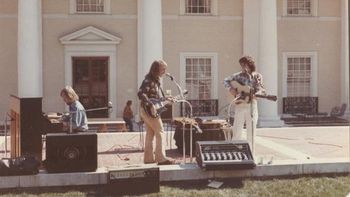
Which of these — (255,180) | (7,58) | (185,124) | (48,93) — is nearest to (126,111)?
(48,93)

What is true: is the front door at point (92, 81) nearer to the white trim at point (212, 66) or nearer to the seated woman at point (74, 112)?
the white trim at point (212, 66)

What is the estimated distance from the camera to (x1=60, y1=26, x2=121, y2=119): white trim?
2045 cm

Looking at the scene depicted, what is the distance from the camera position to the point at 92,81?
21234mm

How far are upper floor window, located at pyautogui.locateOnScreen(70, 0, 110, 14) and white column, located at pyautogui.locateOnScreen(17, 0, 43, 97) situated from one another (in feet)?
8.18

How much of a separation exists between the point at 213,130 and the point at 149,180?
11.0 feet

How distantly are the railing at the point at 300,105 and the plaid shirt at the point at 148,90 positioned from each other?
1431 centimetres

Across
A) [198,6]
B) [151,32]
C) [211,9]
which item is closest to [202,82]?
[211,9]

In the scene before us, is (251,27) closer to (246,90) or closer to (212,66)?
(212,66)

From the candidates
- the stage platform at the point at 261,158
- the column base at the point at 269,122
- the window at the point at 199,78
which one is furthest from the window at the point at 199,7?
the stage platform at the point at 261,158

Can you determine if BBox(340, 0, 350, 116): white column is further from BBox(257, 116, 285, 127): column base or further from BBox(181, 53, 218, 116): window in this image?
BBox(181, 53, 218, 116): window

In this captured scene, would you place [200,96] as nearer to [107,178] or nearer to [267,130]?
[267,130]

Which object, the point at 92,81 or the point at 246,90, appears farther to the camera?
the point at 92,81

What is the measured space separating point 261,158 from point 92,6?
13.5 m

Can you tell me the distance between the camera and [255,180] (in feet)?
28.2
